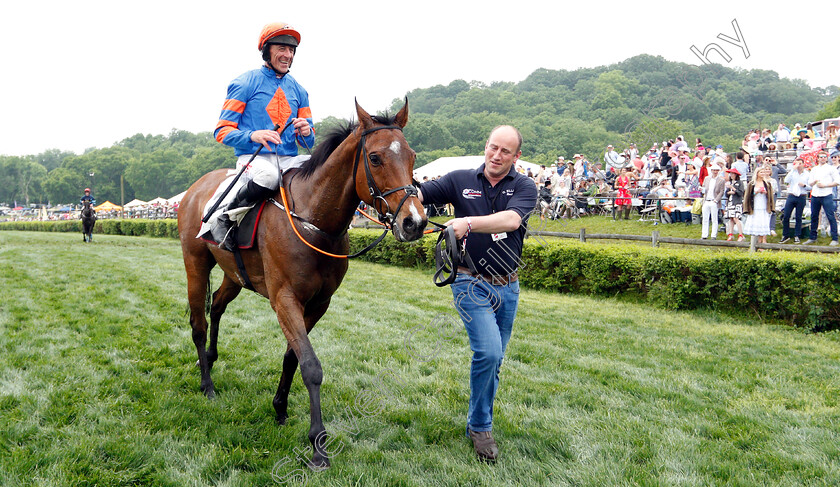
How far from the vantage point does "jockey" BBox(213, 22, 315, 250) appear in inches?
144

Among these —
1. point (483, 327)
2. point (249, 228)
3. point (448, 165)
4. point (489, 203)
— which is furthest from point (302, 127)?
point (448, 165)

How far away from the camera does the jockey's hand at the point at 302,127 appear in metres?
3.85

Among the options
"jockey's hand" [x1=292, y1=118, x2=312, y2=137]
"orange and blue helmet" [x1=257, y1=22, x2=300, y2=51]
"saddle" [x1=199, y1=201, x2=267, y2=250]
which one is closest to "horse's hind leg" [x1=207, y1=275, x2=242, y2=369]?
"saddle" [x1=199, y1=201, x2=267, y2=250]

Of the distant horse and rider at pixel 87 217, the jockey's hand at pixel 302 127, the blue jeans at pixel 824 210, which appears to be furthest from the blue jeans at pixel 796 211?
the distant horse and rider at pixel 87 217

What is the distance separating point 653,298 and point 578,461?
21.1 ft

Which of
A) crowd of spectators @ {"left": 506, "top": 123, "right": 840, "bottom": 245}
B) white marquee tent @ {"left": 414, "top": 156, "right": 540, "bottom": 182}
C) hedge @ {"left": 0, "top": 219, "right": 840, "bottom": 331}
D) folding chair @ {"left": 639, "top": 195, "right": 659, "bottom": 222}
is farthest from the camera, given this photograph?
white marquee tent @ {"left": 414, "top": 156, "right": 540, "bottom": 182}

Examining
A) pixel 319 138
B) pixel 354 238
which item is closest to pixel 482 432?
pixel 319 138

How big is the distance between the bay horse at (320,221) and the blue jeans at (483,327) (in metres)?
0.72

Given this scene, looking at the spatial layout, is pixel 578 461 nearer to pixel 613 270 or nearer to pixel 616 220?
pixel 613 270

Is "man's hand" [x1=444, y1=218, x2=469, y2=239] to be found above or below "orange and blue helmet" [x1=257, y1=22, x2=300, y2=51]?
below

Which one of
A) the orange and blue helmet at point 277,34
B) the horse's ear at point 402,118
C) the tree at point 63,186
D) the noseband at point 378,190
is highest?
the tree at point 63,186

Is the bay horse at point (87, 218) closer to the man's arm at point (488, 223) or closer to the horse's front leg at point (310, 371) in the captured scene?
the horse's front leg at point (310, 371)

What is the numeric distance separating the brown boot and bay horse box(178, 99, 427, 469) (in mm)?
Answer: 957

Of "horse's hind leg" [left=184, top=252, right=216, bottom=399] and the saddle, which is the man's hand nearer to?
A: the saddle
